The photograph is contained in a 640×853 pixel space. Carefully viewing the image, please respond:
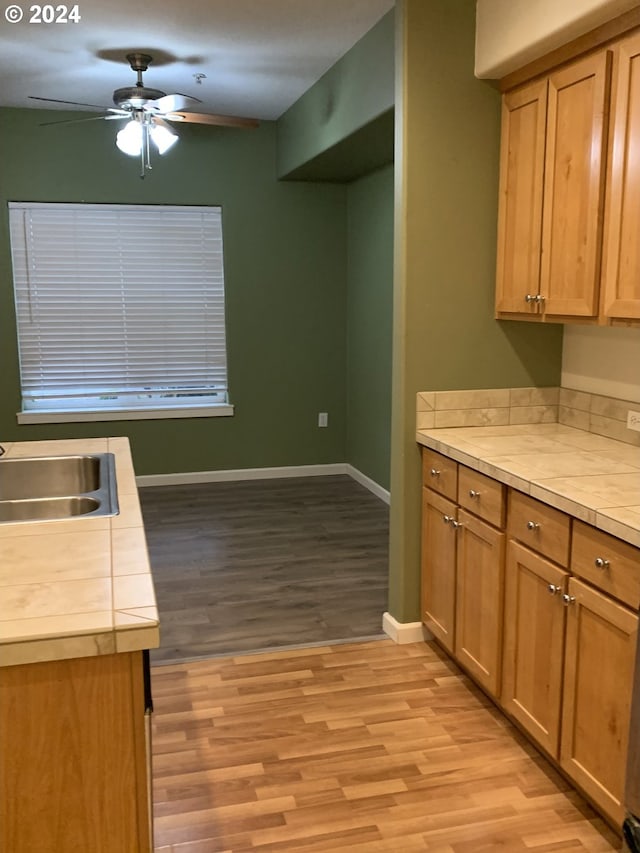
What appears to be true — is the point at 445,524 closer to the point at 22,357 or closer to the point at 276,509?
the point at 276,509

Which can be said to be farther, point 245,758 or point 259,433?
point 259,433

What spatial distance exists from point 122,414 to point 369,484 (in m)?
1.95

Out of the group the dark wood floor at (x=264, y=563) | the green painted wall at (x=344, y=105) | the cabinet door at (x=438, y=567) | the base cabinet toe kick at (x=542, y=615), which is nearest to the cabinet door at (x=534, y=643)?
the base cabinet toe kick at (x=542, y=615)

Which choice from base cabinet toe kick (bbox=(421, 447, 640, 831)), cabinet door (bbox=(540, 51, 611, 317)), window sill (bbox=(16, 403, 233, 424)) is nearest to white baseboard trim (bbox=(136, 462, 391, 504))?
window sill (bbox=(16, 403, 233, 424))

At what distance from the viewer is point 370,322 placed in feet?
18.7

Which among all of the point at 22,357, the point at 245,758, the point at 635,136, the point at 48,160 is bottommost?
the point at 245,758

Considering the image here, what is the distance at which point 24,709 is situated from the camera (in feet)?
4.45

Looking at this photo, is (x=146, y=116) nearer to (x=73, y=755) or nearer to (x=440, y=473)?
(x=440, y=473)

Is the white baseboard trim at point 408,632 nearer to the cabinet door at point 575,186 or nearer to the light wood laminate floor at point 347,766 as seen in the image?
the light wood laminate floor at point 347,766

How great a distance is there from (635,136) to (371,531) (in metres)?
3.03

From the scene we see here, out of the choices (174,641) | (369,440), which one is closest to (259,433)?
(369,440)

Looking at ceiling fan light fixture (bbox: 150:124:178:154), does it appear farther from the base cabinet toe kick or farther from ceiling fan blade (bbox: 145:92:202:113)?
the base cabinet toe kick

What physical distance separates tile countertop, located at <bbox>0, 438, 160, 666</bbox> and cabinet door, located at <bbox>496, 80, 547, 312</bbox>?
5.78ft

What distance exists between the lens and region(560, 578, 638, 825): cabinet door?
2.01m
